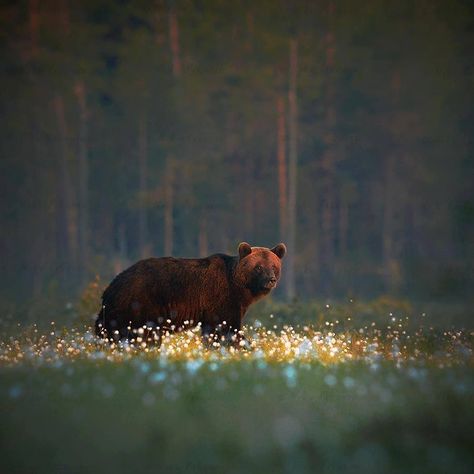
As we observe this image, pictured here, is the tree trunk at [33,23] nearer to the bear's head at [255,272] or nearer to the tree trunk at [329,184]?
the tree trunk at [329,184]

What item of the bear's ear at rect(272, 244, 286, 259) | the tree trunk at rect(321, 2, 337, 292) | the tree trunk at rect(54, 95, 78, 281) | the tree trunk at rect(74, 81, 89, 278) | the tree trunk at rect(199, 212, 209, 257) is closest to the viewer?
the bear's ear at rect(272, 244, 286, 259)

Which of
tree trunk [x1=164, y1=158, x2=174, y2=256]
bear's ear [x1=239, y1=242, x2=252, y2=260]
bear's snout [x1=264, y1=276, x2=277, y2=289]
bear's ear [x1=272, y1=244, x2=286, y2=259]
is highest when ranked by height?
bear's ear [x1=239, y1=242, x2=252, y2=260]

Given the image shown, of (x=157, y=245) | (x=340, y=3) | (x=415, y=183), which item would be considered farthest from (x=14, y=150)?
(x=415, y=183)

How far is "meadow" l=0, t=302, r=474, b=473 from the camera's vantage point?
6.11 metres

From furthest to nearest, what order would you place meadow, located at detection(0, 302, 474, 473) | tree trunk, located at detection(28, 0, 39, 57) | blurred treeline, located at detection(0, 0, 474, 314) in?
tree trunk, located at detection(28, 0, 39, 57)
blurred treeline, located at detection(0, 0, 474, 314)
meadow, located at detection(0, 302, 474, 473)

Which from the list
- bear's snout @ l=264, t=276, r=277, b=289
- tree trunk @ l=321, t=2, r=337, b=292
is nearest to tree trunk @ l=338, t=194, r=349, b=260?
tree trunk @ l=321, t=2, r=337, b=292

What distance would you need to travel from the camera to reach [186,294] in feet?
41.8

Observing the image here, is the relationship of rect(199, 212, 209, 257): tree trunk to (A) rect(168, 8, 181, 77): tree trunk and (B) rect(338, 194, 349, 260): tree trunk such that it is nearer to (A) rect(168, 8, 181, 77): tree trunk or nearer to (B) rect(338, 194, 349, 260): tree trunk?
(B) rect(338, 194, 349, 260): tree trunk

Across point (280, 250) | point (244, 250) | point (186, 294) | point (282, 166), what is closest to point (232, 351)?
point (186, 294)

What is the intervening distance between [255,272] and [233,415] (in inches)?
239

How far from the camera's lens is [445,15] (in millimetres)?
37969

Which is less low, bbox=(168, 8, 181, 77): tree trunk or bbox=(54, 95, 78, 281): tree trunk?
bbox=(168, 8, 181, 77): tree trunk

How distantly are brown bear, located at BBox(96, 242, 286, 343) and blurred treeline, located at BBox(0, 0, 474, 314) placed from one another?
18.2 metres

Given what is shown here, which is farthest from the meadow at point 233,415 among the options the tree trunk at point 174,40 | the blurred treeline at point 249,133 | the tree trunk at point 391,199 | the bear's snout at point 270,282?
the tree trunk at point 391,199
